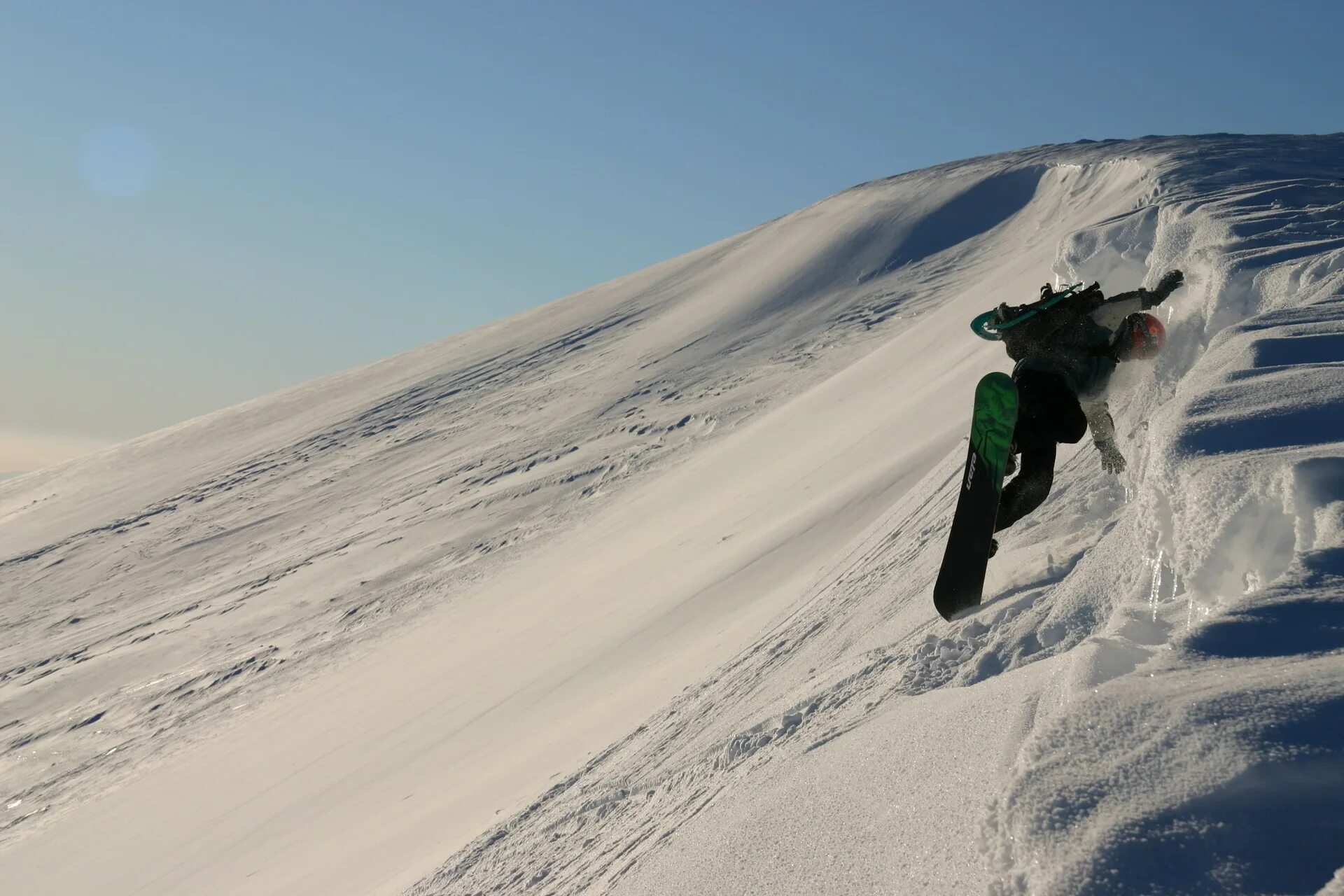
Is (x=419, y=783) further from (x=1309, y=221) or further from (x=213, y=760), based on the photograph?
(x=1309, y=221)

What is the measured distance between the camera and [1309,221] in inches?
278

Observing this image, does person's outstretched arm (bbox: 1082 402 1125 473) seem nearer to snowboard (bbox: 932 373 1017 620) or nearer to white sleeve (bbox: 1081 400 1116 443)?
white sleeve (bbox: 1081 400 1116 443)

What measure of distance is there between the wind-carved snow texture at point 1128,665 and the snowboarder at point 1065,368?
22cm

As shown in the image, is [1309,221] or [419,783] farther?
[419,783]

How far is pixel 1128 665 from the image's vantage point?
2.72 meters

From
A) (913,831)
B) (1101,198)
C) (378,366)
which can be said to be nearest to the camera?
(913,831)

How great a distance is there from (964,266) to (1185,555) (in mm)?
19991

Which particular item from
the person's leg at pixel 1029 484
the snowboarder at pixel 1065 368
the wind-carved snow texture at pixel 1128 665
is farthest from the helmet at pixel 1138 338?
the person's leg at pixel 1029 484

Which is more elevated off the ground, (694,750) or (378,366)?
(378,366)

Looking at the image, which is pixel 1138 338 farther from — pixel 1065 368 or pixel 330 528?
pixel 330 528

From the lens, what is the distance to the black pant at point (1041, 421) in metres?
4.50

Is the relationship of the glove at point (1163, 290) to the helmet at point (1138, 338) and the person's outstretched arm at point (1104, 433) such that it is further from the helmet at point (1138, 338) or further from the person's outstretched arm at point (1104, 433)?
the person's outstretched arm at point (1104, 433)

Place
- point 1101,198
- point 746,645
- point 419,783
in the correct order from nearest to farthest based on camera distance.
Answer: point 746,645, point 419,783, point 1101,198

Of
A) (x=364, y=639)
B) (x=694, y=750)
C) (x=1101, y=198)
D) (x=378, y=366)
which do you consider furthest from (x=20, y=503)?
(x=694, y=750)
